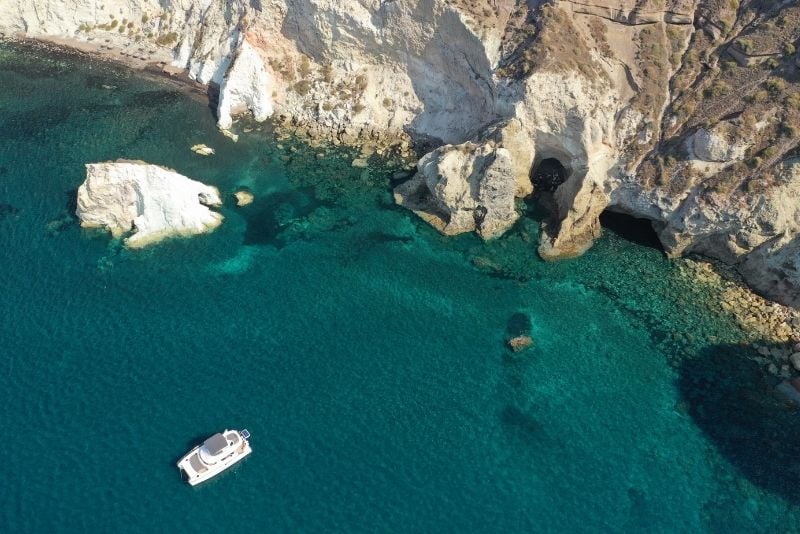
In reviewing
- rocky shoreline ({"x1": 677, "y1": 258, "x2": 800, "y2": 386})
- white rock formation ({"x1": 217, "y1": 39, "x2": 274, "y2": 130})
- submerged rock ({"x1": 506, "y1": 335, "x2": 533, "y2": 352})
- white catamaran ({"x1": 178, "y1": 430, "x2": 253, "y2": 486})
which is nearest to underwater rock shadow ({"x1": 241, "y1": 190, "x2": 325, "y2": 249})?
white rock formation ({"x1": 217, "y1": 39, "x2": 274, "y2": 130})

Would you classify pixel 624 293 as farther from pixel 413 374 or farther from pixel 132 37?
pixel 132 37

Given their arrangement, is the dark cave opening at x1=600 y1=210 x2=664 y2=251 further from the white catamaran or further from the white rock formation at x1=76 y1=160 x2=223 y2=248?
the white catamaran

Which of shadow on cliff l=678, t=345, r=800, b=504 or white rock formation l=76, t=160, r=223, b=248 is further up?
shadow on cliff l=678, t=345, r=800, b=504

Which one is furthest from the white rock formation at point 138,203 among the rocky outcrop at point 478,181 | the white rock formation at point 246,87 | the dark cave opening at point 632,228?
the dark cave opening at point 632,228

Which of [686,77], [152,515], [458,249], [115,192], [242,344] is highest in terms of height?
[686,77]

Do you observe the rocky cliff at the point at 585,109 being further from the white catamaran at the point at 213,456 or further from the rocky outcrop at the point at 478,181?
the white catamaran at the point at 213,456

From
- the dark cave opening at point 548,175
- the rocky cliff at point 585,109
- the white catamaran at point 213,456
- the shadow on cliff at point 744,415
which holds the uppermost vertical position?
the rocky cliff at point 585,109

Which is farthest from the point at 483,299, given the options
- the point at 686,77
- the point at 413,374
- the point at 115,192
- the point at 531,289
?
the point at 115,192
